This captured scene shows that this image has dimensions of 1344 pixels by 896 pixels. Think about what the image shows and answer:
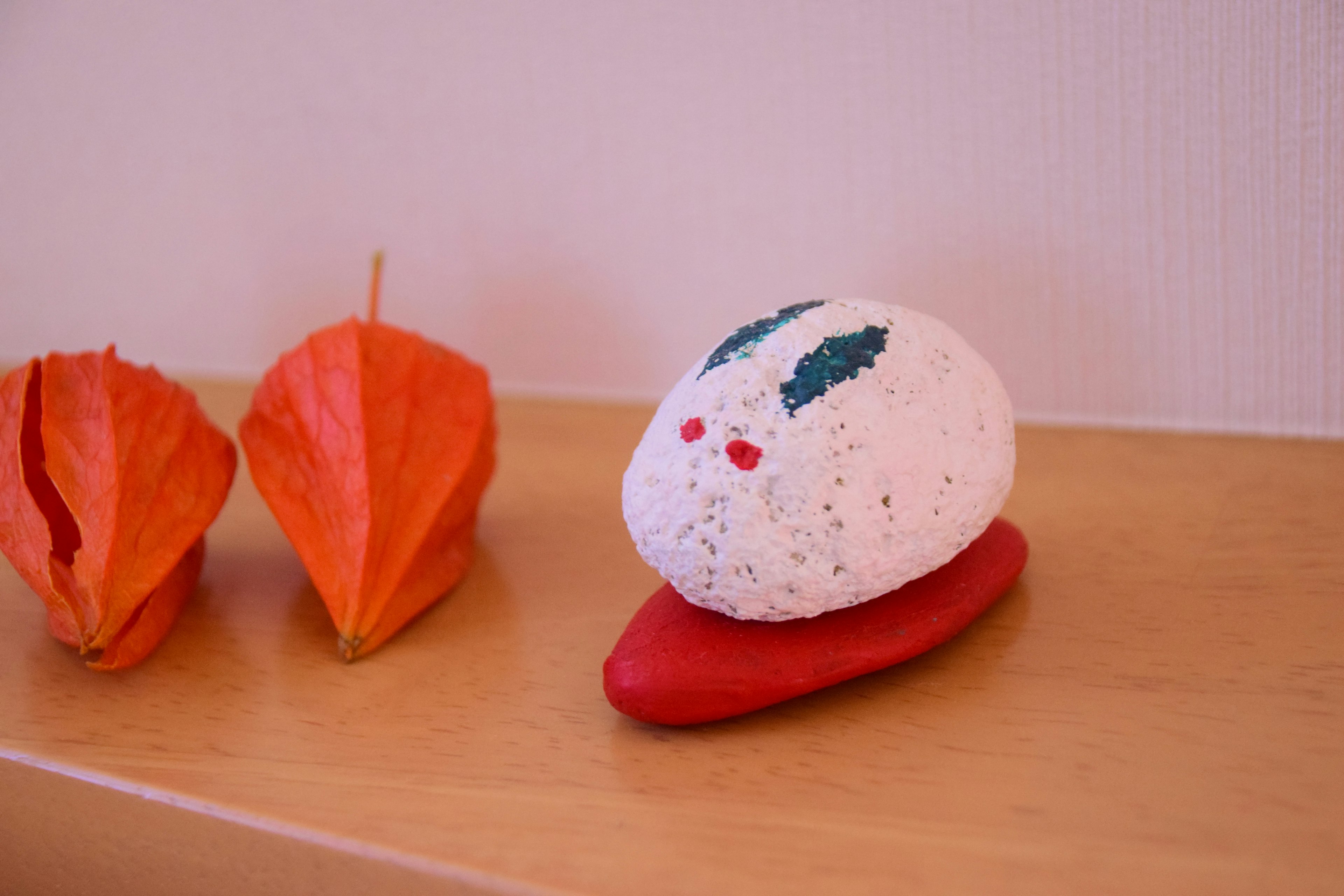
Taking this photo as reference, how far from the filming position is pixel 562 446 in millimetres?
666

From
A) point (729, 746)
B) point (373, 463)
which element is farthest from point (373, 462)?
point (729, 746)

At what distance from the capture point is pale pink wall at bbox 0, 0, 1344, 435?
52 centimetres

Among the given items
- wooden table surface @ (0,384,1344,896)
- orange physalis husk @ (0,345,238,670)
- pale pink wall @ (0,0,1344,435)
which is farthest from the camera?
pale pink wall @ (0,0,1344,435)

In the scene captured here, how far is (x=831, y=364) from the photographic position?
14.7 inches

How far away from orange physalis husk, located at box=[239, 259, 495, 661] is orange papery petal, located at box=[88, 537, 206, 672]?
0.05 m

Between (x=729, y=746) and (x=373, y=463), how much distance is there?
202mm

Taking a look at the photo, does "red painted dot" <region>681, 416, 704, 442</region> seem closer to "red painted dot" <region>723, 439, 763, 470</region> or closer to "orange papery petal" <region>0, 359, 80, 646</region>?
"red painted dot" <region>723, 439, 763, 470</region>

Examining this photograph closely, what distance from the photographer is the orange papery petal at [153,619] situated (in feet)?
1.40

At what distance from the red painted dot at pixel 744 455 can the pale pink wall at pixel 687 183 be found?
283 mm

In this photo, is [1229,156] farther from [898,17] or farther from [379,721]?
[379,721]

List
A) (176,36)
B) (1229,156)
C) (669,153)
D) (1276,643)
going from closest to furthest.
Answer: (1276,643)
(1229,156)
(669,153)
(176,36)

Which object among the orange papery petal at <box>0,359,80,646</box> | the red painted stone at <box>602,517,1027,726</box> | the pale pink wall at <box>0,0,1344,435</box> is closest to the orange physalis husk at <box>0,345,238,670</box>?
the orange papery petal at <box>0,359,80,646</box>

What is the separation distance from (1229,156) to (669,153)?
29 centimetres

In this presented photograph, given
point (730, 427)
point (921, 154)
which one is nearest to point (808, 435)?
point (730, 427)
